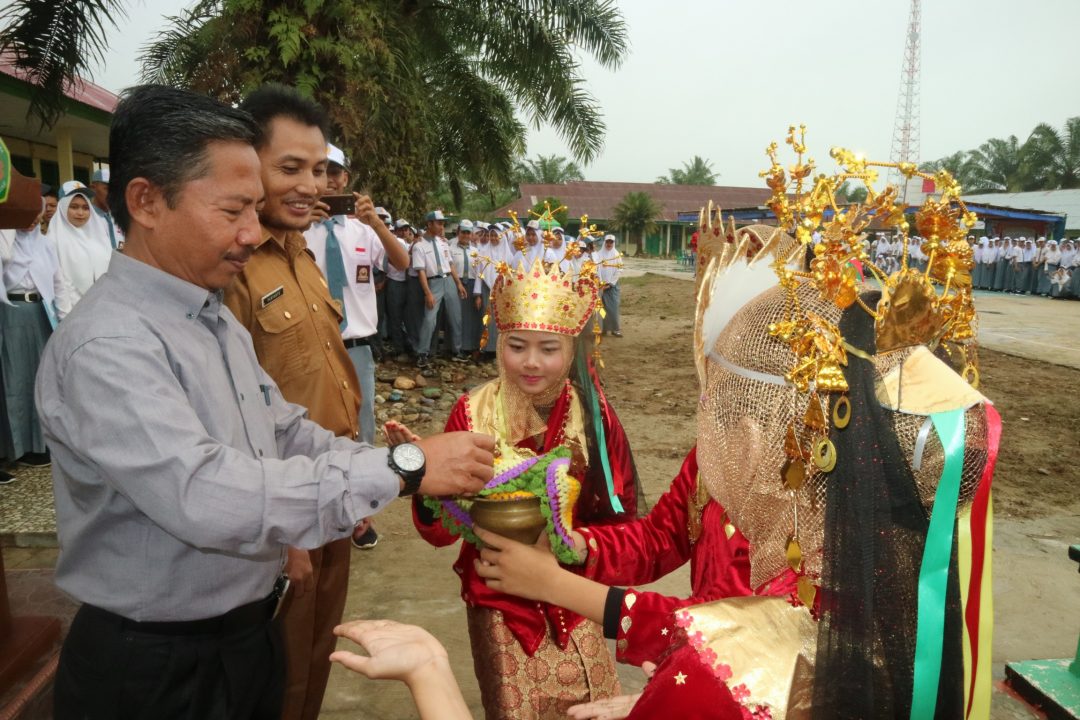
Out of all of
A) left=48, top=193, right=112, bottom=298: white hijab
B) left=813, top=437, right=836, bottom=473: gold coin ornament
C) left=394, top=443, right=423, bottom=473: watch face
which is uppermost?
left=48, top=193, right=112, bottom=298: white hijab

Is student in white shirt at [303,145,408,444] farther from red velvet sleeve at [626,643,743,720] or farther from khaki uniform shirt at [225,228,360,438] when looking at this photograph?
red velvet sleeve at [626,643,743,720]

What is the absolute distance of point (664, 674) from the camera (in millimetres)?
1342

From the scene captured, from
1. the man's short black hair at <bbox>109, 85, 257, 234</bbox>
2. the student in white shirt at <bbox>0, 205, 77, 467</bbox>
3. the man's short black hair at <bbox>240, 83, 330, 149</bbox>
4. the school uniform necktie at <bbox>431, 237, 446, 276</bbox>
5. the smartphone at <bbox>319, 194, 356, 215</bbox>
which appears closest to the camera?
the man's short black hair at <bbox>109, 85, 257, 234</bbox>

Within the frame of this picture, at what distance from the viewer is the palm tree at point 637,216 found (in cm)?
4169

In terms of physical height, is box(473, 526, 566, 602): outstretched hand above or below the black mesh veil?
below

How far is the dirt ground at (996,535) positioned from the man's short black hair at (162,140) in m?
2.31

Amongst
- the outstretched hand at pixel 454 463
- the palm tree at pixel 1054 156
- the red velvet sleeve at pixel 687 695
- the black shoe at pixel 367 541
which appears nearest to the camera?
the red velvet sleeve at pixel 687 695

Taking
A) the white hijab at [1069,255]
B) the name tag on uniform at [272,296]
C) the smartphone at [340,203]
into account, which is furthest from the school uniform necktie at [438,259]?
the white hijab at [1069,255]

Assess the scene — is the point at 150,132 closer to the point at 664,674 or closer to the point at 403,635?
the point at 403,635

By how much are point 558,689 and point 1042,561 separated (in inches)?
148

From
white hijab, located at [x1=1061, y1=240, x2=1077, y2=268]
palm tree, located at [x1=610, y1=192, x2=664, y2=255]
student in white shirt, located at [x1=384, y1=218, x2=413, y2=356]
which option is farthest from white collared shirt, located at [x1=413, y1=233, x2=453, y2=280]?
palm tree, located at [x1=610, y1=192, x2=664, y2=255]

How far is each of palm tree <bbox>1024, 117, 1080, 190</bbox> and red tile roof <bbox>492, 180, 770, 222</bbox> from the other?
14192 mm

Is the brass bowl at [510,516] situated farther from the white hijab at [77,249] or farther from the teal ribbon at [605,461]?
the white hijab at [77,249]

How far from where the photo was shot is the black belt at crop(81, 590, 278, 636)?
1.53 m
